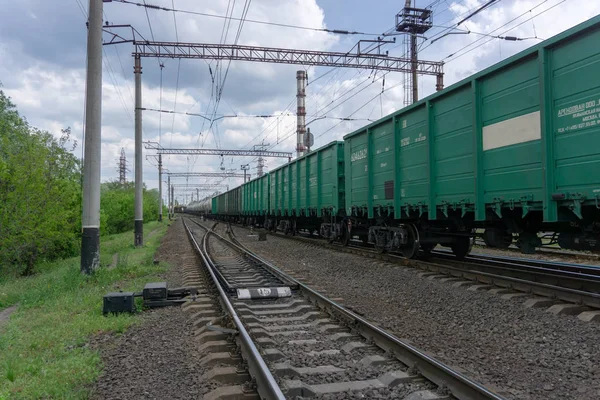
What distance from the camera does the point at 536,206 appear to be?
6438mm

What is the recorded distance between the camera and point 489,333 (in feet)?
17.0

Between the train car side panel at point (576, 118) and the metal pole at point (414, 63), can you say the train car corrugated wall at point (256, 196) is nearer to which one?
the metal pole at point (414, 63)

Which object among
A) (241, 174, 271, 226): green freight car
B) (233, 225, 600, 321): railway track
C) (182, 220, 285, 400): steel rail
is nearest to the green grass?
(182, 220, 285, 400): steel rail

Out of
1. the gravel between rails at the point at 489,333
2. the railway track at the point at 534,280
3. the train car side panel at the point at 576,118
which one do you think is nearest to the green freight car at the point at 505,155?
the train car side panel at the point at 576,118

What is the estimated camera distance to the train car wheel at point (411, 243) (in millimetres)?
10531

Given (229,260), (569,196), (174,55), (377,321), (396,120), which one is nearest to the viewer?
(377,321)

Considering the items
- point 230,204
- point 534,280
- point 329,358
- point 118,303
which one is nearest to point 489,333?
point 329,358

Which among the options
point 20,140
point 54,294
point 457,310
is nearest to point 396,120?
point 457,310

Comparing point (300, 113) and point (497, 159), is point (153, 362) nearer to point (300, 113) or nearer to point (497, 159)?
point (497, 159)

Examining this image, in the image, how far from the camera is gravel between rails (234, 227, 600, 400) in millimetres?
3713

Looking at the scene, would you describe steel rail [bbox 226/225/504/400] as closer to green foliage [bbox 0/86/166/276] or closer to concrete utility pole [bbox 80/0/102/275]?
concrete utility pole [bbox 80/0/102/275]

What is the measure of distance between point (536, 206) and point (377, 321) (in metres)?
3.12

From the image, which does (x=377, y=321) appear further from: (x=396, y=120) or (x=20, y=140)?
(x=20, y=140)

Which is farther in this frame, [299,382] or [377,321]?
[377,321]
